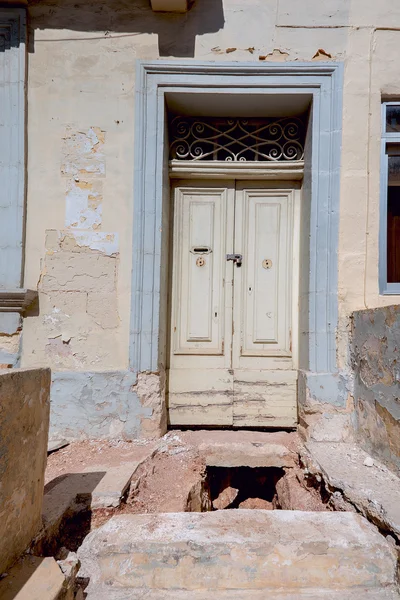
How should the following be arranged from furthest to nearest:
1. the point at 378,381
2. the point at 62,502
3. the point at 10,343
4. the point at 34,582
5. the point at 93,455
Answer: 1. the point at 10,343
2. the point at 93,455
3. the point at 378,381
4. the point at 62,502
5. the point at 34,582

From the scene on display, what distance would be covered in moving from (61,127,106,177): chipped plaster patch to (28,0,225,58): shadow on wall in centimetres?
90

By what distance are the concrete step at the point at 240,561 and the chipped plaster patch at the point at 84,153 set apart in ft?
9.89

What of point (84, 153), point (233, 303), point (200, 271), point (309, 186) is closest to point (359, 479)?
point (233, 303)

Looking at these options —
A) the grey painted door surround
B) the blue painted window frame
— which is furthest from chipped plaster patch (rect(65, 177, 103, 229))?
the blue painted window frame

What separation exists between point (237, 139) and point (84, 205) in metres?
1.65

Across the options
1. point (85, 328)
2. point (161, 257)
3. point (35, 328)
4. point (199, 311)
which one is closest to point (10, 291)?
point (35, 328)

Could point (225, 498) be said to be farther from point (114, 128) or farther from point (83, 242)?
point (114, 128)

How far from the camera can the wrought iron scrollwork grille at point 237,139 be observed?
4203mm

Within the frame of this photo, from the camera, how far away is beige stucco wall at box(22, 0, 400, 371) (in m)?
3.86

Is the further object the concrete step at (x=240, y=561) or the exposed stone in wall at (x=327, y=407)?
the exposed stone in wall at (x=327, y=407)

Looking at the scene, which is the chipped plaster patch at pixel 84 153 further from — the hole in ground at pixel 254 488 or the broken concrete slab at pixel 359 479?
the broken concrete slab at pixel 359 479

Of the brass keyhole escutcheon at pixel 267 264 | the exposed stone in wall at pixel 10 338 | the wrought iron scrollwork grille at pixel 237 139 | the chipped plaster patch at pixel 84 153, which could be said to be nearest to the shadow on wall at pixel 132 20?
the wrought iron scrollwork grille at pixel 237 139

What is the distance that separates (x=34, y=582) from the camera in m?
1.72

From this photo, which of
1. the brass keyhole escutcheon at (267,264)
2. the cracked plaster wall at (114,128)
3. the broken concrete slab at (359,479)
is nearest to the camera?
the broken concrete slab at (359,479)
